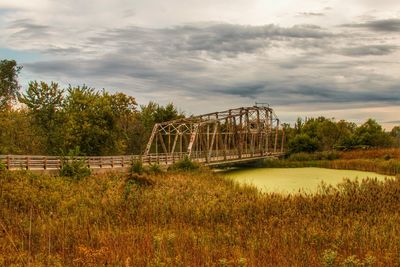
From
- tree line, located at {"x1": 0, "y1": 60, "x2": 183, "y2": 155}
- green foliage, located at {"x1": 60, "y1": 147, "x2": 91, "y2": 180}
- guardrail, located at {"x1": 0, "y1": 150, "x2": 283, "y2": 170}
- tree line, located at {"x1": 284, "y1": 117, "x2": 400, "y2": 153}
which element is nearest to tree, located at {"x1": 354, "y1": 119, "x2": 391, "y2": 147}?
tree line, located at {"x1": 284, "y1": 117, "x2": 400, "y2": 153}

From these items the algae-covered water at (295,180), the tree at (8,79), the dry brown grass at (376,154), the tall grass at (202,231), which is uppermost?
the tree at (8,79)

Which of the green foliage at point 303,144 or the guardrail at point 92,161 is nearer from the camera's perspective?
→ the guardrail at point 92,161

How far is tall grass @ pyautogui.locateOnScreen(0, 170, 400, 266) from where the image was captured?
9.51 metres

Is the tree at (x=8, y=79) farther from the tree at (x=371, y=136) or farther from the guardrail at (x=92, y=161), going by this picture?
the tree at (x=371, y=136)

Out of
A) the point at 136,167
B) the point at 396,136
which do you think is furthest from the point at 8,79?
the point at 396,136

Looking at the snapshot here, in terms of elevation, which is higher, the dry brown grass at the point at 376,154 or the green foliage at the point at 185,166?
the dry brown grass at the point at 376,154

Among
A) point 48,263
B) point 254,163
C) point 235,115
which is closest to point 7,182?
point 48,263

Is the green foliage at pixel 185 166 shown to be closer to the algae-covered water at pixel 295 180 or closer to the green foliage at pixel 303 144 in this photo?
the algae-covered water at pixel 295 180

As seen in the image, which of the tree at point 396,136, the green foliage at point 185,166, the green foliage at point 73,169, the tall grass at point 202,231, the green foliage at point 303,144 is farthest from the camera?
the tree at point 396,136

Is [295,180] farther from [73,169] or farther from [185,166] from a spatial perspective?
[73,169]

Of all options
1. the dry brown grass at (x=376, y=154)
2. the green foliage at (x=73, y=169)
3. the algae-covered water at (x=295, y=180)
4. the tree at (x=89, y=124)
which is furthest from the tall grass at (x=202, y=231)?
the dry brown grass at (x=376, y=154)

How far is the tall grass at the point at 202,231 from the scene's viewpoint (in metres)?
9.51

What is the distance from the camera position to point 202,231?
41.3 ft

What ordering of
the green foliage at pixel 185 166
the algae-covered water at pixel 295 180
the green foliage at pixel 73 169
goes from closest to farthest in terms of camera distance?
the green foliage at pixel 73 169 → the algae-covered water at pixel 295 180 → the green foliage at pixel 185 166
